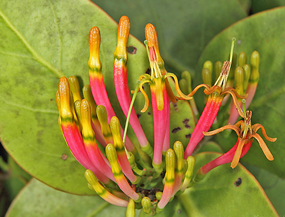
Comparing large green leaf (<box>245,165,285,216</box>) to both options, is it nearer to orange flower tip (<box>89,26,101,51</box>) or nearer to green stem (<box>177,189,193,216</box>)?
green stem (<box>177,189,193,216</box>)

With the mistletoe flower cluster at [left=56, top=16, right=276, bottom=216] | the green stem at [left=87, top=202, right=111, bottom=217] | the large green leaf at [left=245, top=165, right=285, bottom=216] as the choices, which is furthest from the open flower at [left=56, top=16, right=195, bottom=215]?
the large green leaf at [left=245, top=165, right=285, bottom=216]

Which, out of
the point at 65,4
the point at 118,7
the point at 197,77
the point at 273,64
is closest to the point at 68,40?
the point at 65,4

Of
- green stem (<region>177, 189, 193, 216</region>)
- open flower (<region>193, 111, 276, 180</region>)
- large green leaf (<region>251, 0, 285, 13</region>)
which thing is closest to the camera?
open flower (<region>193, 111, 276, 180</region>)

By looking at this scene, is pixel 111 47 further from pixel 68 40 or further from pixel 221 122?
pixel 221 122

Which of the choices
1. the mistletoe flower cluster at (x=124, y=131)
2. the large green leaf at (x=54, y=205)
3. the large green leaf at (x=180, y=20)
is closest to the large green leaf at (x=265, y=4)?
the large green leaf at (x=180, y=20)

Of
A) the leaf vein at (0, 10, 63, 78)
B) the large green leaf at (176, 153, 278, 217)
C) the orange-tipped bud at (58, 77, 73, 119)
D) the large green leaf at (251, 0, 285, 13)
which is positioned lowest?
the large green leaf at (176, 153, 278, 217)

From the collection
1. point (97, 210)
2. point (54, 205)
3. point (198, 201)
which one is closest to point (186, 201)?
point (198, 201)
